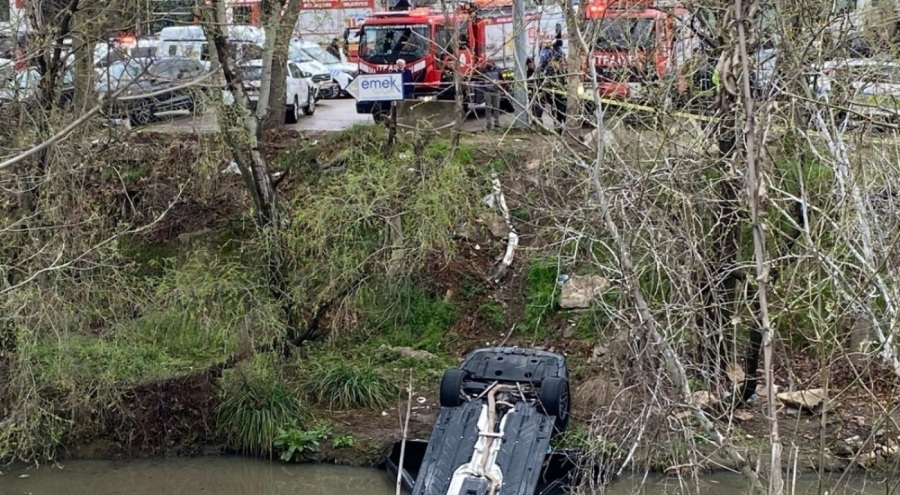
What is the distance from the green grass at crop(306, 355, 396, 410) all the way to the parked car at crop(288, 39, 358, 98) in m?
12.0

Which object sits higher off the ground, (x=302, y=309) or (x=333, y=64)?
(x=333, y=64)

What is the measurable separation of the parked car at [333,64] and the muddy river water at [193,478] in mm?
13024

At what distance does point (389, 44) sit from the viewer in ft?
58.0

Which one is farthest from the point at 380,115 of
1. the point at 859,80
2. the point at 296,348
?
the point at 859,80

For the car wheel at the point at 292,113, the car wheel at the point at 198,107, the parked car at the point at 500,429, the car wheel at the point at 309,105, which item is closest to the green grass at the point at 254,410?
the parked car at the point at 500,429

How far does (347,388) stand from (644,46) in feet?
14.5

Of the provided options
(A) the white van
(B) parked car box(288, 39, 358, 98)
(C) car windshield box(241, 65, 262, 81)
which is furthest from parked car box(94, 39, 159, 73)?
(B) parked car box(288, 39, 358, 98)

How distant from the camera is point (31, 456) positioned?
908cm

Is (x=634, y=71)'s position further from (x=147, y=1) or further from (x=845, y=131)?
(x=147, y=1)

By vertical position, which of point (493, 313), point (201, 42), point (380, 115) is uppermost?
point (201, 42)

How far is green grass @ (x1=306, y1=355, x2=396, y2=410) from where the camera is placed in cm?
998

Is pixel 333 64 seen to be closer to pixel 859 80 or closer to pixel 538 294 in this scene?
pixel 538 294

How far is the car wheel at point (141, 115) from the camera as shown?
35.6 ft

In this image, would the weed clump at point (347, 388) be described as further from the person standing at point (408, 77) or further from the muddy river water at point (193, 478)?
the person standing at point (408, 77)
